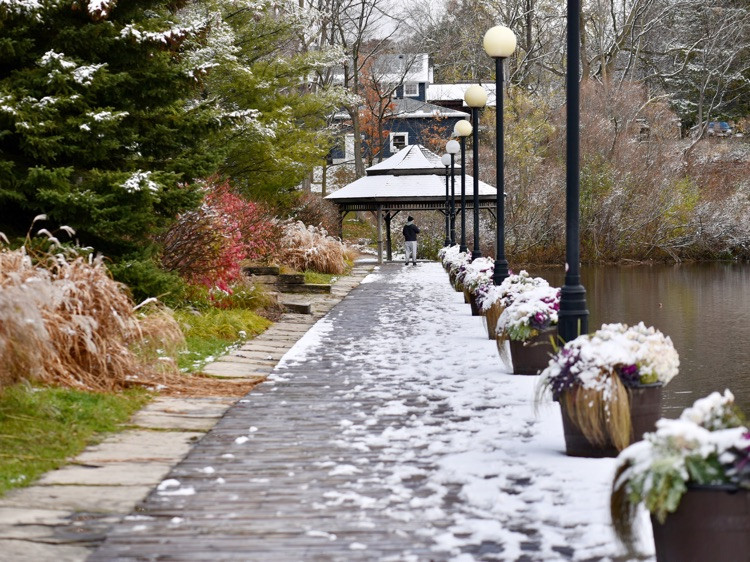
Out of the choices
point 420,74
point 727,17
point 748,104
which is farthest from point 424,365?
point 420,74

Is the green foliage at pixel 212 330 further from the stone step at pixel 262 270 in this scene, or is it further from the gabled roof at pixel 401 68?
the gabled roof at pixel 401 68

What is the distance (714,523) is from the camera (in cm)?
429

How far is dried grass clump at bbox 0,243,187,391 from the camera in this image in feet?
25.6

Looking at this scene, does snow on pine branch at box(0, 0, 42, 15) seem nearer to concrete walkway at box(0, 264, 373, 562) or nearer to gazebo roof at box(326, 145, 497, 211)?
concrete walkway at box(0, 264, 373, 562)

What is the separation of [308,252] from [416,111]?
3534 centimetres

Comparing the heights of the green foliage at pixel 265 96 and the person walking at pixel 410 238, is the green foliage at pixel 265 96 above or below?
above

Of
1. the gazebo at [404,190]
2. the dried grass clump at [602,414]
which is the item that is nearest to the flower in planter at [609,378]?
the dried grass clump at [602,414]

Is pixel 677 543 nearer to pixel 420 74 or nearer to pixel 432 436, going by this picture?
pixel 432 436

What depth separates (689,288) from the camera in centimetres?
3147

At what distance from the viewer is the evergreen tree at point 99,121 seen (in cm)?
1198

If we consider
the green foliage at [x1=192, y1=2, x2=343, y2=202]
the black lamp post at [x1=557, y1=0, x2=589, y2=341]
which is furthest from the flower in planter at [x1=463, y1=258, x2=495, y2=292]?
the green foliage at [x1=192, y1=2, x2=343, y2=202]

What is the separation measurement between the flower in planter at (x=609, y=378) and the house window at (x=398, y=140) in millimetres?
58196

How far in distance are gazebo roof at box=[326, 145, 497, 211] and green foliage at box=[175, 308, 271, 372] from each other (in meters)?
24.8

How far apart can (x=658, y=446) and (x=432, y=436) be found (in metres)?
3.40
